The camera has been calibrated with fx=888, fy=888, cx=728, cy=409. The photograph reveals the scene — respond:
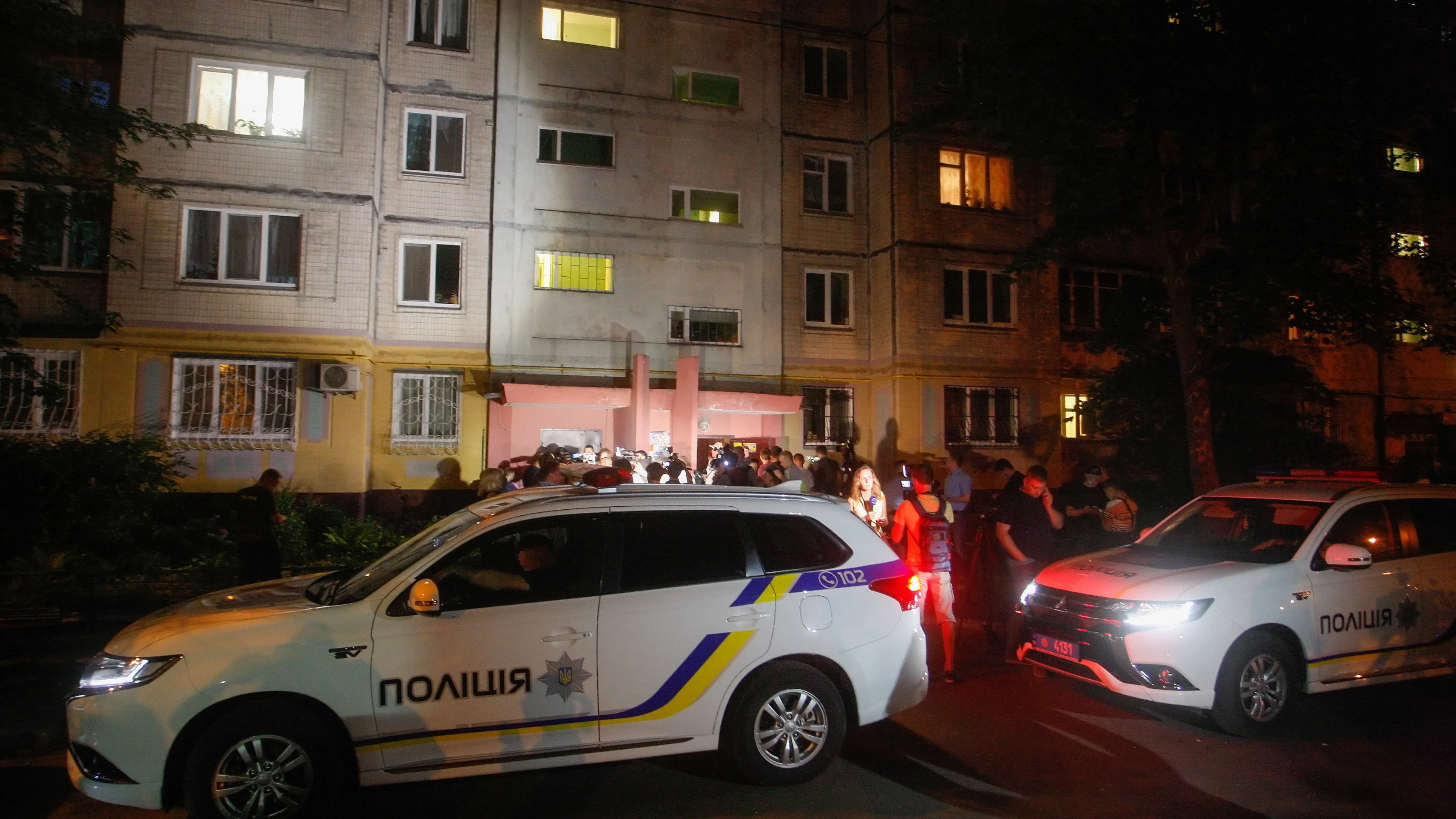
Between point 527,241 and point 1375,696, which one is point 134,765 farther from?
point 527,241

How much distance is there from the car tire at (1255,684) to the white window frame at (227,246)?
1529cm

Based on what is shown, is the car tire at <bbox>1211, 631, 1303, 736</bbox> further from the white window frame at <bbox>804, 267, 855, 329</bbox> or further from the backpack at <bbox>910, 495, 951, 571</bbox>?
the white window frame at <bbox>804, 267, 855, 329</bbox>

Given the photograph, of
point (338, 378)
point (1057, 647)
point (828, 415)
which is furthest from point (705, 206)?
point (1057, 647)

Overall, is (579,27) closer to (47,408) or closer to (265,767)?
(47,408)

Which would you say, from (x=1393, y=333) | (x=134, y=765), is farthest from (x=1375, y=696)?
(x=1393, y=333)

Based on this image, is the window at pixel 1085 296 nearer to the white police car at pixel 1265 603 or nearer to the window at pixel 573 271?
the window at pixel 573 271

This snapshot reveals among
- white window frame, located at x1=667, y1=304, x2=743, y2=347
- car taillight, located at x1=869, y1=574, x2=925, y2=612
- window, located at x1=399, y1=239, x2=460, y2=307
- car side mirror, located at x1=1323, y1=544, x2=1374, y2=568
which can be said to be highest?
window, located at x1=399, y1=239, x2=460, y2=307

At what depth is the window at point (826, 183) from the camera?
1994 cm

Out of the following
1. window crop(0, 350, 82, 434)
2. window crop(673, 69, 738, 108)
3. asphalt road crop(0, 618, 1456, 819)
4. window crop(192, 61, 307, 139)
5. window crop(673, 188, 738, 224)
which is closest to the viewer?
asphalt road crop(0, 618, 1456, 819)

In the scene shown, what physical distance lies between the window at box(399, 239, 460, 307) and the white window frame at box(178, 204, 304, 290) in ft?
6.29

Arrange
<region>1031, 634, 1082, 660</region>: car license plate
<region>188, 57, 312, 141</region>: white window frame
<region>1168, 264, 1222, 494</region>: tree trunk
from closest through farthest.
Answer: <region>1031, 634, 1082, 660</region>: car license plate < <region>1168, 264, 1222, 494</region>: tree trunk < <region>188, 57, 312, 141</region>: white window frame

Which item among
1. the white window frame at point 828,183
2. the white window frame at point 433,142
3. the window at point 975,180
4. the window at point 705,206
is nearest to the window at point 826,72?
the white window frame at point 828,183

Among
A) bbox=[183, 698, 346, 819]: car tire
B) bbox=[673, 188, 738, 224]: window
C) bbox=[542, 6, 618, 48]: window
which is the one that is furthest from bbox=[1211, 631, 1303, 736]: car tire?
bbox=[542, 6, 618, 48]: window

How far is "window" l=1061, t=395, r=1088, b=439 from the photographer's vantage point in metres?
20.3
